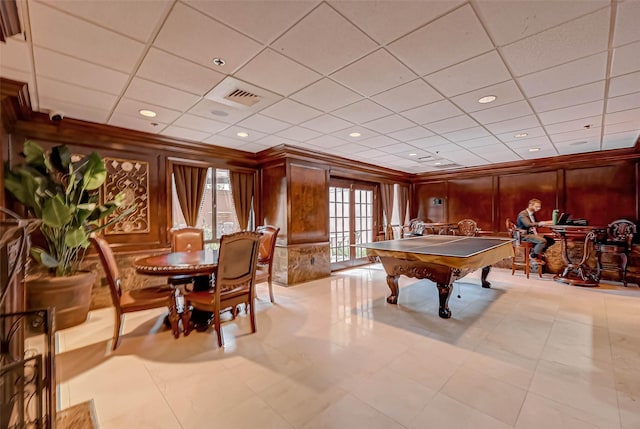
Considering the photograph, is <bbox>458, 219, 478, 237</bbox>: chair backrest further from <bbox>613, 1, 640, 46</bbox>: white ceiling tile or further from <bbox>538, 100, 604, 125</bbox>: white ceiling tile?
<bbox>613, 1, 640, 46</bbox>: white ceiling tile

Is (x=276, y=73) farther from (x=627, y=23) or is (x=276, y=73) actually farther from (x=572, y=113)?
(x=572, y=113)

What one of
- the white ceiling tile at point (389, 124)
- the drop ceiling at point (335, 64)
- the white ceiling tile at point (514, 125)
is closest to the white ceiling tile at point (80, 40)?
the drop ceiling at point (335, 64)

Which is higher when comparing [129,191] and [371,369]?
[129,191]

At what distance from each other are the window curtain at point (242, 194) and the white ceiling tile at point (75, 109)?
220cm

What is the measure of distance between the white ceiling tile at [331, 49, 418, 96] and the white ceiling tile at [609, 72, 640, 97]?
6.33 feet

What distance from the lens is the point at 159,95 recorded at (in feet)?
9.63

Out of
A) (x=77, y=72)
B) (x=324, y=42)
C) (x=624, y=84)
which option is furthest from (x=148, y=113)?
(x=624, y=84)

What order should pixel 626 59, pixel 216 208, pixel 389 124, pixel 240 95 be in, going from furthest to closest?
pixel 216 208
pixel 389 124
pixel 240 95
pixel 626 59

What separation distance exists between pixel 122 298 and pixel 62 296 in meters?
1.10

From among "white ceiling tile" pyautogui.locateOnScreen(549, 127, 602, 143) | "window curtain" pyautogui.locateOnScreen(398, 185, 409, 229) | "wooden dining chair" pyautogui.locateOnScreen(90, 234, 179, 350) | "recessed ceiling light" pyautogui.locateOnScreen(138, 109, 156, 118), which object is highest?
"white ceiling tile" pyautogui.locateOnScreen(549, 127, 602, 143)

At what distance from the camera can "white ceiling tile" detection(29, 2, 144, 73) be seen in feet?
5.92

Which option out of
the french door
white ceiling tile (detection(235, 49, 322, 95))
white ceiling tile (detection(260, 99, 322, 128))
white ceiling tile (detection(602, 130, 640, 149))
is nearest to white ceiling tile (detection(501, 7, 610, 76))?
white ceiling tile (detection(235, 49, 322, 95))

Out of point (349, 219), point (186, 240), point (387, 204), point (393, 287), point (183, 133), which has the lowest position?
point (393, 287)

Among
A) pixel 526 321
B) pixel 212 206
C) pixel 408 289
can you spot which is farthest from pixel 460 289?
pixel 212 206
